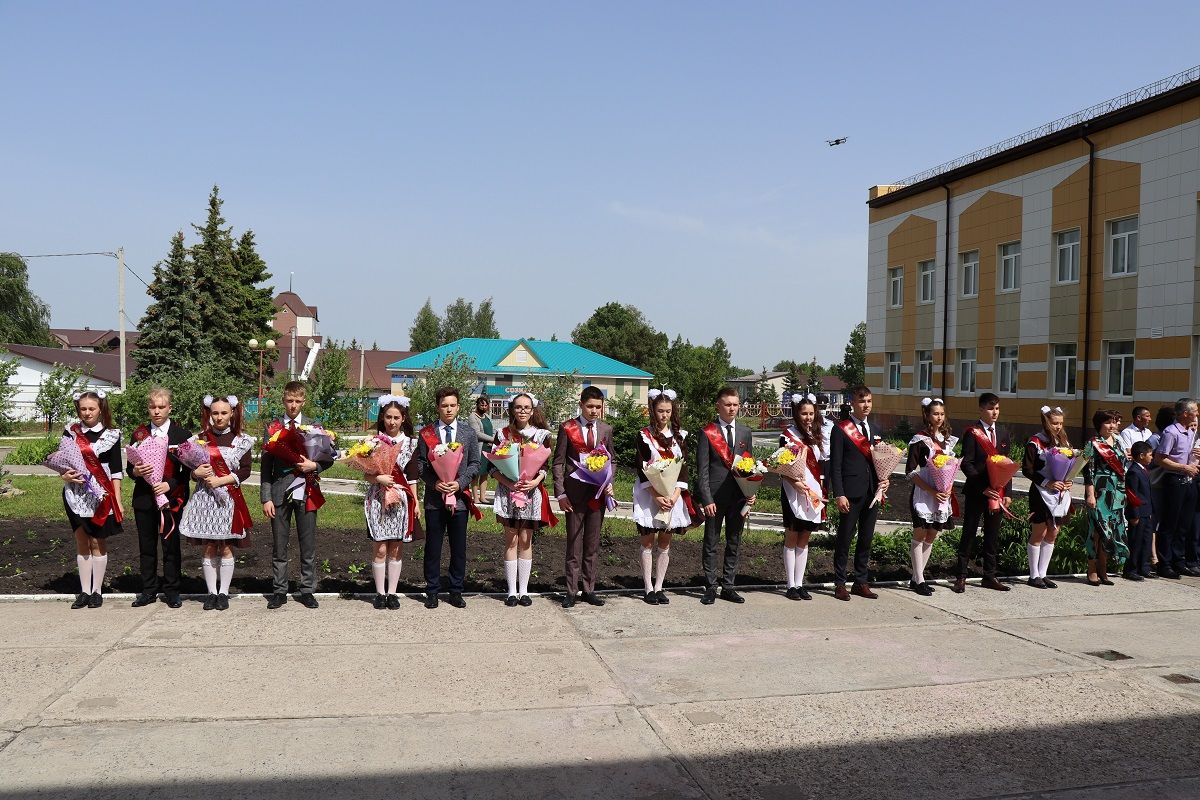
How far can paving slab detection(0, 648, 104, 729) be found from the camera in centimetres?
484

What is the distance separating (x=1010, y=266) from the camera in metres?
31.5

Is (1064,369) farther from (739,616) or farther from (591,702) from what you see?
(591,702)

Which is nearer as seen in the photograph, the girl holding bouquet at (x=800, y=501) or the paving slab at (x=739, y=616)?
the paving slab at (x=739, y=616)

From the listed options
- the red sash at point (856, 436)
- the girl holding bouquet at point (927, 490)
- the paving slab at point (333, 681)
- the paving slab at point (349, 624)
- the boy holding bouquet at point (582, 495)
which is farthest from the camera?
the girl holding bouquet at point (927, 490)

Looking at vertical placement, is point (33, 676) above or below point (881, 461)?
below

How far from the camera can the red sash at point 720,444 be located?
7.75 metres

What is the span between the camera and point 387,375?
91.0m

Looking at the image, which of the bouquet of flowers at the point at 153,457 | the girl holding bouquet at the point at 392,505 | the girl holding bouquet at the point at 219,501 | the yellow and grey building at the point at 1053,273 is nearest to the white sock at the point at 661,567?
the girl holding bouquet at the point at 392,505

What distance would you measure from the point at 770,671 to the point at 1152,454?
6.16 m

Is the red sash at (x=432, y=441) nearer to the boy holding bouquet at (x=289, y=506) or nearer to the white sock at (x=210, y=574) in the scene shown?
the boy holding bouquet at (x=289, y=506)

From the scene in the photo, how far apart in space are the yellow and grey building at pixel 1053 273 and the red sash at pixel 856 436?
20573 millimetres

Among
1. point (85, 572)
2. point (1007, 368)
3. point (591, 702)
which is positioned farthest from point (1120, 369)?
point (85, 572)

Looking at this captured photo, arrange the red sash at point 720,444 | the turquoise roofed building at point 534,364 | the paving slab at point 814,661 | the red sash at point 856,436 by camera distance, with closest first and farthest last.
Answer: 1. the paving slab at point 814,661
2. the red sash at point 720,444
3. the red sash at point 856,436
4. the turquoise roofed building at point 534,364

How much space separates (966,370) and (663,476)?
29254 mm
